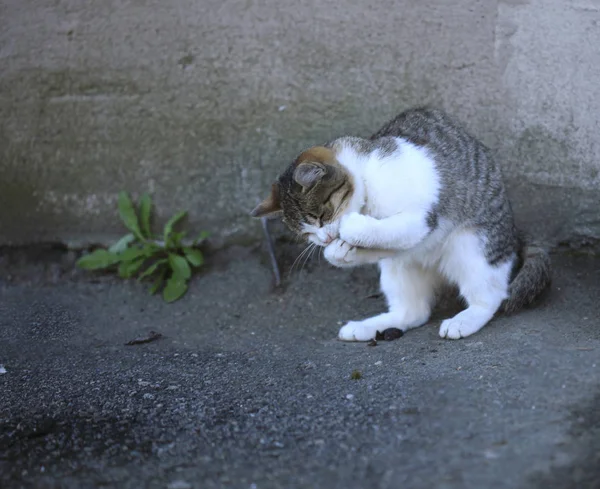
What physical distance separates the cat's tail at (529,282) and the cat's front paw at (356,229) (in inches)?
31.7

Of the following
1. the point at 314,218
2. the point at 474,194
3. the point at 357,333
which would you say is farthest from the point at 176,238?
the point at 474,194

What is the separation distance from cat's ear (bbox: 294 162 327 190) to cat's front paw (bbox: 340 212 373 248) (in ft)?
0.73

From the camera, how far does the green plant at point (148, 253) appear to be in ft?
14.3

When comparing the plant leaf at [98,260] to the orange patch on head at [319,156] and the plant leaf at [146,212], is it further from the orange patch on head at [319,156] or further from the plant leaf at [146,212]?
the orange patch on head at [319,156]

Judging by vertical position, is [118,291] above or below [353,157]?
below

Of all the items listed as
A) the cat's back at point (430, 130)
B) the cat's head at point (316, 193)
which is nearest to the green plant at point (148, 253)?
the cat's head at point (316, 193)

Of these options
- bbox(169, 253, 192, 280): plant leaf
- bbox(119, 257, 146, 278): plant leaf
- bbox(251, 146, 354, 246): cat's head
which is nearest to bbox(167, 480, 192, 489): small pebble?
bbox(251, 146, 354, 246): cat's head

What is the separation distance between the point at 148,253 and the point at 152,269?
127 millimetres

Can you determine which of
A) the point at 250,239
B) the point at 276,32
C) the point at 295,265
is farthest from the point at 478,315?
the point at 276,32

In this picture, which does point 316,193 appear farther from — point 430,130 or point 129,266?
point 129,266

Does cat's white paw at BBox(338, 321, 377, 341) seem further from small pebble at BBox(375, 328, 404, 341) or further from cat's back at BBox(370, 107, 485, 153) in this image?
cat's back at BBox(370, 107, 485, 153)

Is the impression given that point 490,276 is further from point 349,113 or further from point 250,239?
point 250,239

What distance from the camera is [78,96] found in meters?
4.36

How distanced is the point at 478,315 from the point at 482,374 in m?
0.65
